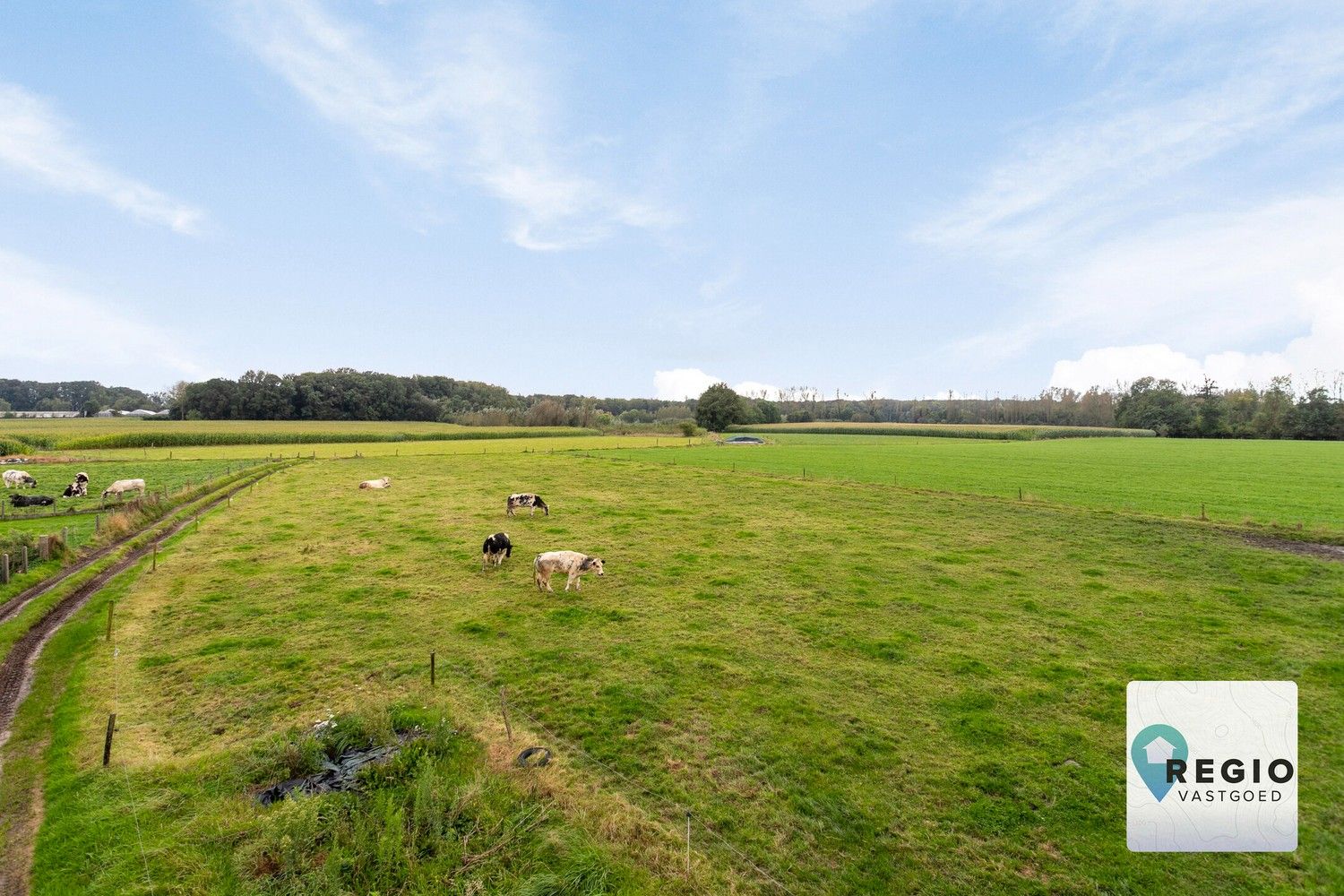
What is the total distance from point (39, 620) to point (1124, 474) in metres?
55.3

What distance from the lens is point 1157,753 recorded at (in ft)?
22.6

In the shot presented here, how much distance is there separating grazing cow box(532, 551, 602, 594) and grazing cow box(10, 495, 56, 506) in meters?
28.7

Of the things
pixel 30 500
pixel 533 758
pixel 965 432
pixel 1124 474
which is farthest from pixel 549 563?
pixel 965 432

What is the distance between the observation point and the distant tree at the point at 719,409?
121250mm

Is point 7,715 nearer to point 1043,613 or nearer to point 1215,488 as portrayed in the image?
point 1043,613

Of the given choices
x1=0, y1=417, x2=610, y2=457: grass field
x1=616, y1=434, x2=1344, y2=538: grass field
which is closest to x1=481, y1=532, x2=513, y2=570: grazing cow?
x1=616, y1=434, x2=1344, y2=538: grass field

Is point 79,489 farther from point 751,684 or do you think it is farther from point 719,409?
point 719,409

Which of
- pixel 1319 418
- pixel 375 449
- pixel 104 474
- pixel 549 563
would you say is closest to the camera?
pixel 549 563

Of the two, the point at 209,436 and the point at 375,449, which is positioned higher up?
the point at 209,436

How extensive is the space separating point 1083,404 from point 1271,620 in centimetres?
16858

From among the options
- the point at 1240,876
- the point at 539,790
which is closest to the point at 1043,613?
the point at 1240,876

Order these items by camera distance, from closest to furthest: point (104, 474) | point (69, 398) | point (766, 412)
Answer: point (104, 474)
point (766, 412)
point (69, 398)

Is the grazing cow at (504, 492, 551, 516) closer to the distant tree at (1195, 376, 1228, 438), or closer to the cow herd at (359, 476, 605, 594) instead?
the cow herd at (359, 476, 605, 594)

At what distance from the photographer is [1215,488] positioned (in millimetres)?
34062
